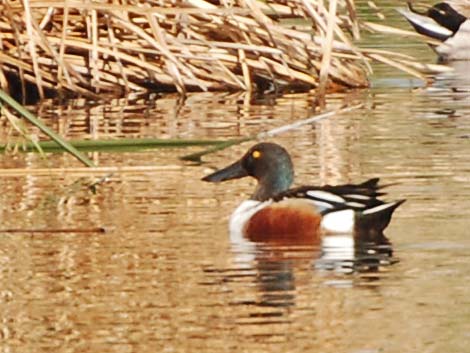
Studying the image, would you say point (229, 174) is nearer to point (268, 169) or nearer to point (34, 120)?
point (268, 169)

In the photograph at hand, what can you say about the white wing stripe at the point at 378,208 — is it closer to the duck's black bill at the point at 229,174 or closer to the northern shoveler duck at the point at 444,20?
the duck's black bill at the point at 229,174

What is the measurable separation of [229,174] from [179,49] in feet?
16.5

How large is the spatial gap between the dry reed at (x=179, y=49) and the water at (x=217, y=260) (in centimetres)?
151

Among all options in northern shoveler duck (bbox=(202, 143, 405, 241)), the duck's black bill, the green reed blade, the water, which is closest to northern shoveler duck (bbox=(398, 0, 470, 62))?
the water

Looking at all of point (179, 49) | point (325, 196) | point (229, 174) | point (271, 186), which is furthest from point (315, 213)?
point (179, 49)

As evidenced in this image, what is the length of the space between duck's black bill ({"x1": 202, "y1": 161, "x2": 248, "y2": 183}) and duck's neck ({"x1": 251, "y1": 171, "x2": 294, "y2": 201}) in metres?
0.28

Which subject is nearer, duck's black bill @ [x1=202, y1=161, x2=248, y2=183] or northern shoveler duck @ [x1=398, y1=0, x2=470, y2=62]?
duck's black bill @ [x1=202, y1=161, x2=248, y2=183]

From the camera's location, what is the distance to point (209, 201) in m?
10.9

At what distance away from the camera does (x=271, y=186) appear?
1045 centimetres

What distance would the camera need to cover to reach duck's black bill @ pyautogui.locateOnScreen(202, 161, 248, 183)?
35.4ft

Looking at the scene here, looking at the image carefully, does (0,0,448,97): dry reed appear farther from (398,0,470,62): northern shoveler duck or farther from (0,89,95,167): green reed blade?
(0,89,95,167): green reed blade

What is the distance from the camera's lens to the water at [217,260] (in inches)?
296

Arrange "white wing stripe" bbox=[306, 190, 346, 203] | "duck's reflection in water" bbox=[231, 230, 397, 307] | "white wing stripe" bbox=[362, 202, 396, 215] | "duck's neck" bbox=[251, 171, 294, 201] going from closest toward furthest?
"duck's reflection in water" bbox=[231, 230, 397, 307] → "white wing stripe" bbox=[362, 202, 396, 215] → "white wing stripe" bbox=[306, 190, 346, 203] → "duck's neck" bbox=[251, 171, 294, 201]

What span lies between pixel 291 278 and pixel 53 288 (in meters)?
0.99
